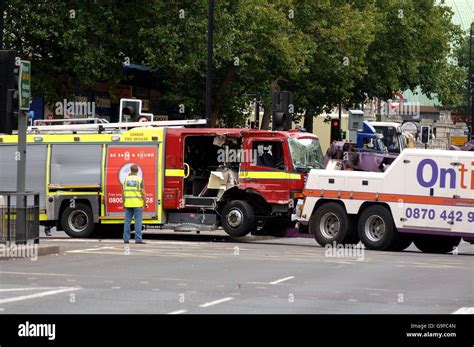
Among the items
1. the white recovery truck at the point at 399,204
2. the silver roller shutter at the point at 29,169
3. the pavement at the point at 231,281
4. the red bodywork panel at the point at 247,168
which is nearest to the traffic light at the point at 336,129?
the red bodywork panel at the point at 247,168

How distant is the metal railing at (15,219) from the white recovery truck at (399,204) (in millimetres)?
7231

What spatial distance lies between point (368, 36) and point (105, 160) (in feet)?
85.0

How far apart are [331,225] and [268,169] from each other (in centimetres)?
236

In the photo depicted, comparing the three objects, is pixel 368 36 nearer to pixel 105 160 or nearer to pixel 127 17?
pixel 127 17

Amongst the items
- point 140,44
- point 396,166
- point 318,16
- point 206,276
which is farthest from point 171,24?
point 206,276

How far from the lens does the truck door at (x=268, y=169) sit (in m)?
28.9

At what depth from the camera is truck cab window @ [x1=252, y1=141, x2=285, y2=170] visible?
29.1 metres

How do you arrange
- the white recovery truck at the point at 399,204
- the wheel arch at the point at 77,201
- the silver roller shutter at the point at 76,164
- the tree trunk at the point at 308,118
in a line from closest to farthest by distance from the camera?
the white recovery truck at the point at 399,204
the wheel arch at the point at 77,201
the silver roller shutter at the point at 76,164
the tree trunk at the point at 308,118

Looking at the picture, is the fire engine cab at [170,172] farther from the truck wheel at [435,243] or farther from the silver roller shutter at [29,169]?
the truck wheel at [435,243]

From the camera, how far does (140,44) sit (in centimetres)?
4184

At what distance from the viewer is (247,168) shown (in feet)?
96.0

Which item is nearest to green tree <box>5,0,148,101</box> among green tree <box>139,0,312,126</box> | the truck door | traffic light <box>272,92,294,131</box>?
green tree <box>139,0,312,126</box>

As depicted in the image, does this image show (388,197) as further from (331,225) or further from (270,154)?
(270,154)
